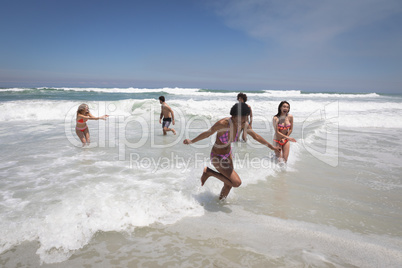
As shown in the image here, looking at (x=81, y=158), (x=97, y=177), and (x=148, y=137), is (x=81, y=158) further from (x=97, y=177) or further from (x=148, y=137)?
(x=148, y=137)

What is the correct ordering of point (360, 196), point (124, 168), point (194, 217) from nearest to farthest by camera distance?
1. point (194, 217)
2. point (360, 196)
3. point (124, 168)

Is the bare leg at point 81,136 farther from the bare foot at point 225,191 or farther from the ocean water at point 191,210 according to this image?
the bare foot at point 225,191

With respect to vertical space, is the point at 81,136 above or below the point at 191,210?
above

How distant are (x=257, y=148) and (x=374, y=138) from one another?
5554 mm

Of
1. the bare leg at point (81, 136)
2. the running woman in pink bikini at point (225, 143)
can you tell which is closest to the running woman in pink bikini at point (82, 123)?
the bare leg at point (81, 136)

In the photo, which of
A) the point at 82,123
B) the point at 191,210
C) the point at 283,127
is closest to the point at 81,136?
the point at 82,123

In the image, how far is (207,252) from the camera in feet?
8.84

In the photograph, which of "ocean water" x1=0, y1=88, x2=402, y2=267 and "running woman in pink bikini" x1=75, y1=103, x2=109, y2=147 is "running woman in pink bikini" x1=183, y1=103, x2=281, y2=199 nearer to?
"ocean water" x1=0, y1=88, x2=402, y2=267

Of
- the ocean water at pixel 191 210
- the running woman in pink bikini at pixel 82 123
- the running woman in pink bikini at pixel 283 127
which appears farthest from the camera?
the running woman in pink bikini at pixel 82 123

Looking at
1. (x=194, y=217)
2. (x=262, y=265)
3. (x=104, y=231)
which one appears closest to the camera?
(x=262, y=265)

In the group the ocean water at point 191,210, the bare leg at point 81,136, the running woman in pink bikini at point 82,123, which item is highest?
the running woman in pink bikini at point 82,123

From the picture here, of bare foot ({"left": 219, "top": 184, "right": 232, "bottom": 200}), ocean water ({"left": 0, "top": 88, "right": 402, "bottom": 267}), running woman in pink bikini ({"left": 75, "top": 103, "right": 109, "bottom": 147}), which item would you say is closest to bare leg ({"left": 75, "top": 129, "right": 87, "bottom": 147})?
running woman in pink bikini ({"left": 75, "top": 103, "right": 109, "bottom": 147})

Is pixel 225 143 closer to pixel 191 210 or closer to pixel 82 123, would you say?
→ pixel 191 210

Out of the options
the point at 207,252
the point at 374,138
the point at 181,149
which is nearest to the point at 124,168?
the point at 181,149
